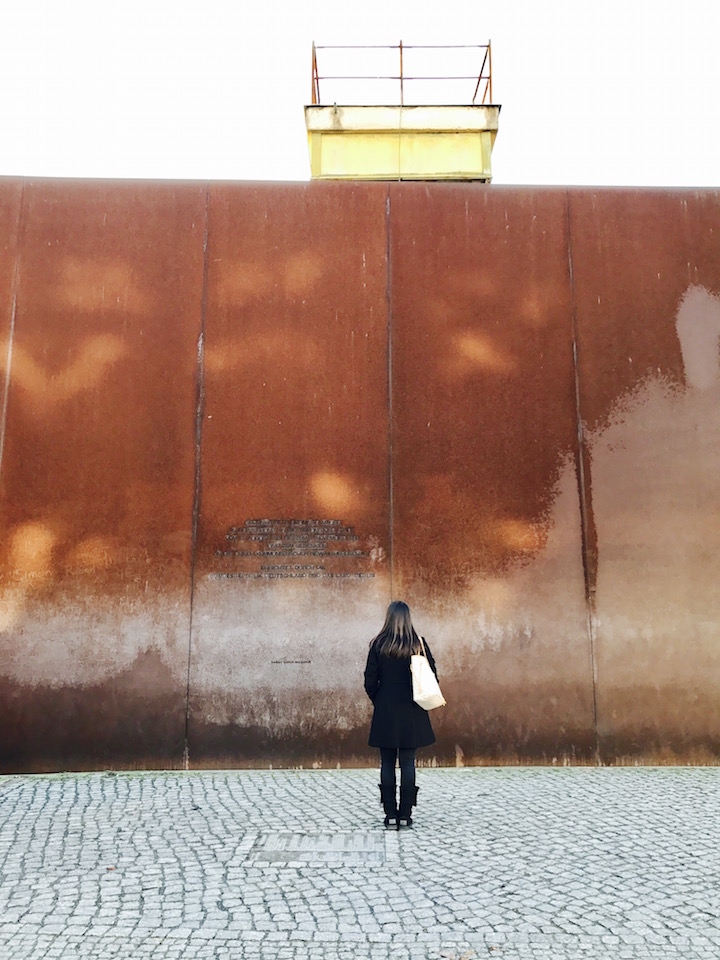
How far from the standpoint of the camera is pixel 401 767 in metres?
5.23

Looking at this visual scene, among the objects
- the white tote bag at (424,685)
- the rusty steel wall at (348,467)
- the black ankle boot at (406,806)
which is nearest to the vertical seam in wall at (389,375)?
the rusty steel wall at (348,467)

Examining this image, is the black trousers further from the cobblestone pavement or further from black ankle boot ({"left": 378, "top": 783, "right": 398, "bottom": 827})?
the cobblestone pavement

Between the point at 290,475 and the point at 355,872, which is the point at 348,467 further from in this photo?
the point at 355,872

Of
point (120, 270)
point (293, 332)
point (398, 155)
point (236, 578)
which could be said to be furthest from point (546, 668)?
point (398, 155)

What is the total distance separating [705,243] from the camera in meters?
8.37

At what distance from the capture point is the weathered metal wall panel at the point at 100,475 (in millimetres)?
7270

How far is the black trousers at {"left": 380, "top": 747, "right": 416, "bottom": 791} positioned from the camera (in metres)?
5.20

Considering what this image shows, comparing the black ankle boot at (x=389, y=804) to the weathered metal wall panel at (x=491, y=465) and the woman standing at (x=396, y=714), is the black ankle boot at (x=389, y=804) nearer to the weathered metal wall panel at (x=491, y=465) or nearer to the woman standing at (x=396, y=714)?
the woman standing at (x=396, y=714)

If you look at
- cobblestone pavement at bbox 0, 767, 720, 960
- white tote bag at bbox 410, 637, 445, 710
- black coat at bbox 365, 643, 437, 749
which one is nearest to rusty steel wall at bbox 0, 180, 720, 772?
cobblestone pavement at bbox 0, 767, 720, 960

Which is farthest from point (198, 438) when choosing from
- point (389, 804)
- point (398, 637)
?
point (389, 804)

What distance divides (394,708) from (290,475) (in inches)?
126

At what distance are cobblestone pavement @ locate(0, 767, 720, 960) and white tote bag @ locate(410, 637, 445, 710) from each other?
0.88 meters

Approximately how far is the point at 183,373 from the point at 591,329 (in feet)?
15.1

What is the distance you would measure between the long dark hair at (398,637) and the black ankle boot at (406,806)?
3.14ft
